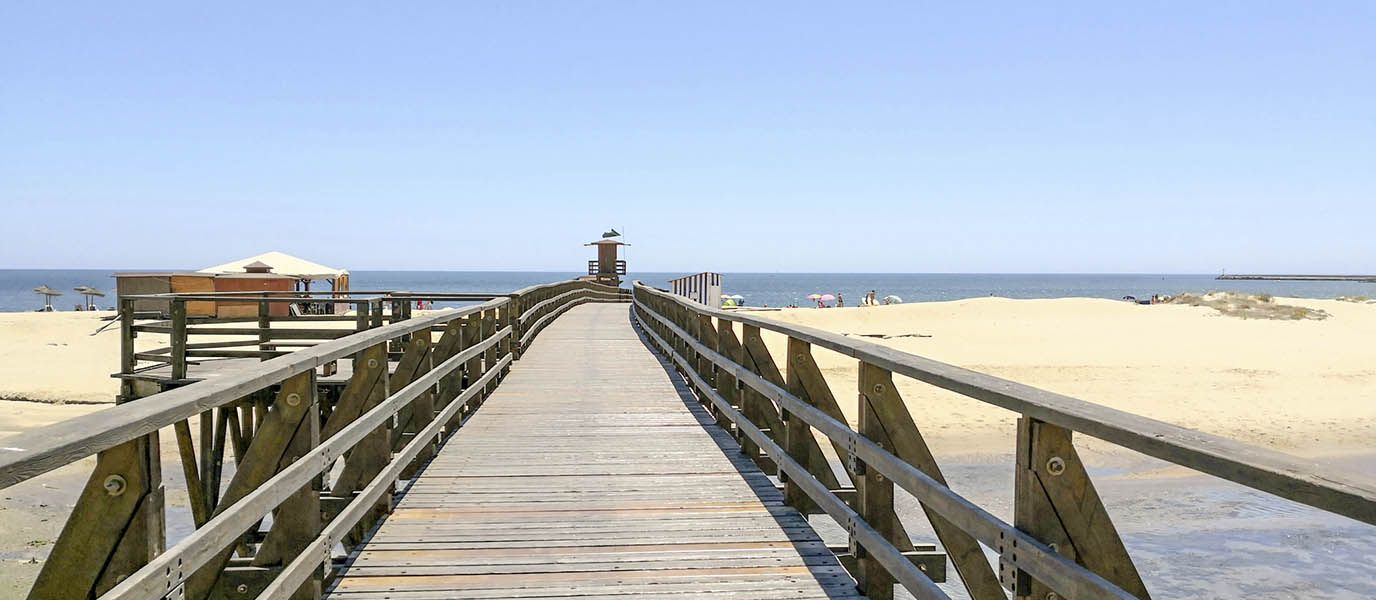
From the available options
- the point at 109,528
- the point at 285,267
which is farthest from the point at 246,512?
the point at 285,267

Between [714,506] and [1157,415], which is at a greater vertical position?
[714,506]

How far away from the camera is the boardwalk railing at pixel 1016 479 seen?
1930 mm

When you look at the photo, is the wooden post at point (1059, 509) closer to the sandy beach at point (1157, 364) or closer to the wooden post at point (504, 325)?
the wooden post at point (504, 325)

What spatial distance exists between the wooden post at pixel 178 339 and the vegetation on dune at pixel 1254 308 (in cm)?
3986

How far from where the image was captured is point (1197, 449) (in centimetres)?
201

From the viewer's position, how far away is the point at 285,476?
3.33 meters

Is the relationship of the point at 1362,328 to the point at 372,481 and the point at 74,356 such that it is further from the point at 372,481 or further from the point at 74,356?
the point at 74,356

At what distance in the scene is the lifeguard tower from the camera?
45.8 metres

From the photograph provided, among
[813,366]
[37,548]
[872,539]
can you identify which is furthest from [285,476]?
[37,548]

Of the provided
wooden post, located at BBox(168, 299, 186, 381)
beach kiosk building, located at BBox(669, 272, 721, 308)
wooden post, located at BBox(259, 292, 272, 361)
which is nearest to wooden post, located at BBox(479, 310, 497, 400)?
wooden post, located at BBox(259, 292, 272, 361)

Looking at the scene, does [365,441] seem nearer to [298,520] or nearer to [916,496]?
[298,520]

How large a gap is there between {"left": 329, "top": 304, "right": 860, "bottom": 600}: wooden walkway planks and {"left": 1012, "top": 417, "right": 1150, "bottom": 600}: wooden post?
155cm

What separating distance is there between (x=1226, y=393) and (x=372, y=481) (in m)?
22.0

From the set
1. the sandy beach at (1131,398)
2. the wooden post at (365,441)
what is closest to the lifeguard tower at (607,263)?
the sandy beach at (1131,398)
